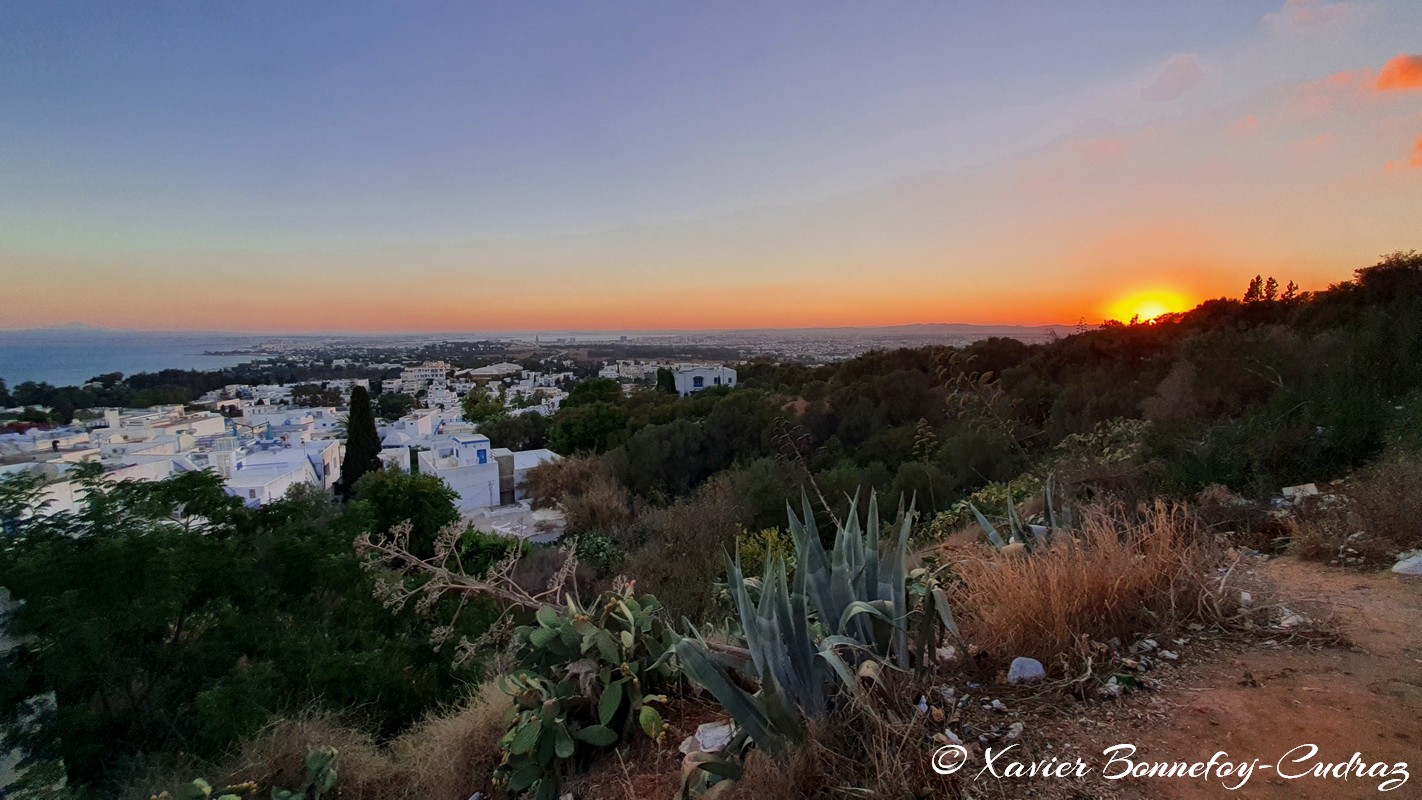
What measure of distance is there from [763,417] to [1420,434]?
1258cm

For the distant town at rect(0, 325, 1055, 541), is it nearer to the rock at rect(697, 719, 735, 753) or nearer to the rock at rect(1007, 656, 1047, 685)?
the rock at rect(1007, 656, 1047, 685)

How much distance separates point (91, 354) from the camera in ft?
56.8

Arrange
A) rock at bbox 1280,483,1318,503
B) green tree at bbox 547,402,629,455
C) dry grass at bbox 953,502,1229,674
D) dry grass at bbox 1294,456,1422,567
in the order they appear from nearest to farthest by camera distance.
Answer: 1. dry grass at bbox 953,502,1229,674
2. dry grass at bbox 1294,456,1422,567
3. rock at bbox 1280,483,1318,503
4. green tree at bbox 547,402,629,455

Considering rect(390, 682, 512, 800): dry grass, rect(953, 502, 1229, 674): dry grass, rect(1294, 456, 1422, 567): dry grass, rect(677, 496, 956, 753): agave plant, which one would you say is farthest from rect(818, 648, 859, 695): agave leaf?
rect(1294, 456, 1422, 567): dry grass

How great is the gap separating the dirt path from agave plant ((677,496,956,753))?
0.60 metres

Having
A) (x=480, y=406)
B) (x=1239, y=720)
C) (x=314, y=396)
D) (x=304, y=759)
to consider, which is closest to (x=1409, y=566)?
(x=1239, y=720)

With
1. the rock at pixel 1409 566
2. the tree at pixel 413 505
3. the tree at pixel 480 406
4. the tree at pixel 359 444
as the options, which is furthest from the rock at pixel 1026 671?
the tree at pixel 480 406

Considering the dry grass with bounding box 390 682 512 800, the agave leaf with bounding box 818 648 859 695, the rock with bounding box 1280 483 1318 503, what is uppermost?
the agave leaf with bounding box 818 648 859 695

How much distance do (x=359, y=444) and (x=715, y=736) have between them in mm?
22098

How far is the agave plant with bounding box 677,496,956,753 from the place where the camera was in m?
1.79

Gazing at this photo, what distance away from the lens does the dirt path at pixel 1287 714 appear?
1.56 meters

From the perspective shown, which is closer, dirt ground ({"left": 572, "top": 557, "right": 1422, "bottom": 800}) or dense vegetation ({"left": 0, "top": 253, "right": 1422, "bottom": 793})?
dirt ground ({"left": 572, "top": 557, "right": 1422, "bottom": 800})

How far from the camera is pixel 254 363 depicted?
34.8m

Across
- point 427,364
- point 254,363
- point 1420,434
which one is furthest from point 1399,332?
point 427,364
